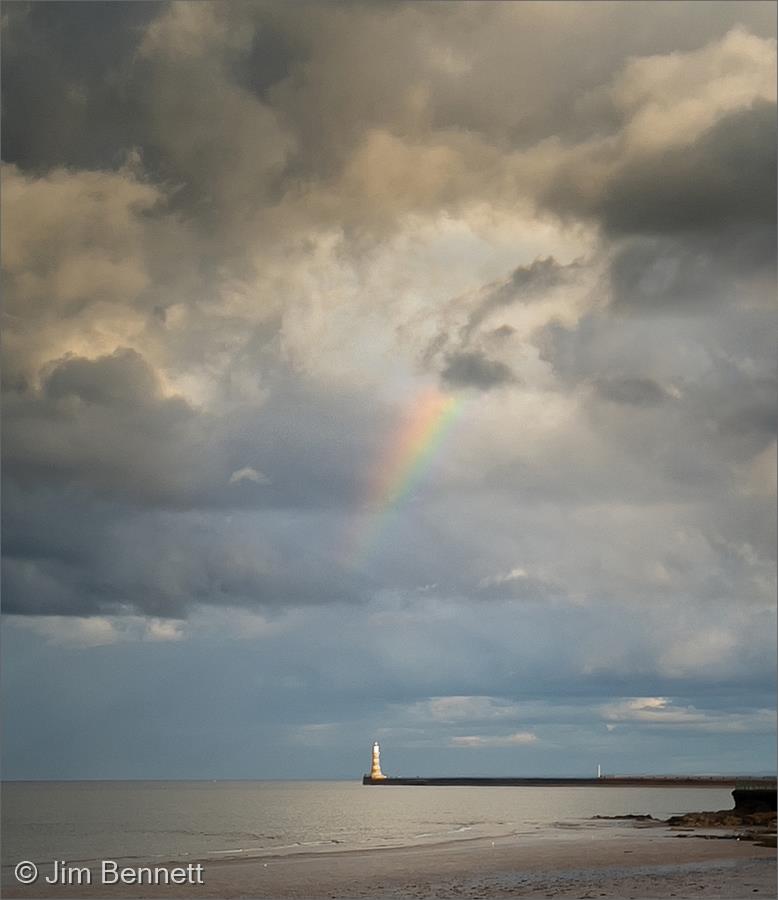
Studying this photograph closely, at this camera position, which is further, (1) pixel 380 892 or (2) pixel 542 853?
(2) pixel 542 853

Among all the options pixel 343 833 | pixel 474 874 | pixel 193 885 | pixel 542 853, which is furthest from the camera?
pixel 343 833

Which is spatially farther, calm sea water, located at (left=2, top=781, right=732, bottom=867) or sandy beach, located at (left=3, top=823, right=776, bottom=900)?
calm sea water, located at (left=2, top=781, right=732, bottom=867)

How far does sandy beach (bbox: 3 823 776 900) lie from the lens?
44719mm

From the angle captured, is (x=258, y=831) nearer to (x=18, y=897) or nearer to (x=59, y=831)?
(x=59, y=831)

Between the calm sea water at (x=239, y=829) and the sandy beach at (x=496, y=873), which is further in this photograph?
the calm sea water at (x=239, y=829)

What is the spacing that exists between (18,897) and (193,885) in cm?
765

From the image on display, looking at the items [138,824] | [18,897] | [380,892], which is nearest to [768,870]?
[380,892]

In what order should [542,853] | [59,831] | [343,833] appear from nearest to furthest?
[542,853] < [343,833] < [59,831]

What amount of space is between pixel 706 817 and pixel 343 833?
31.1 m

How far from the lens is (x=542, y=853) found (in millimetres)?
65438

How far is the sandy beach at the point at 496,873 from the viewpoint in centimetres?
4472

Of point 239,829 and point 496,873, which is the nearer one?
point 496,873

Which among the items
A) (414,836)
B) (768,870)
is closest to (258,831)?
(414,836)

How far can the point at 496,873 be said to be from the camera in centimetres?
5291
